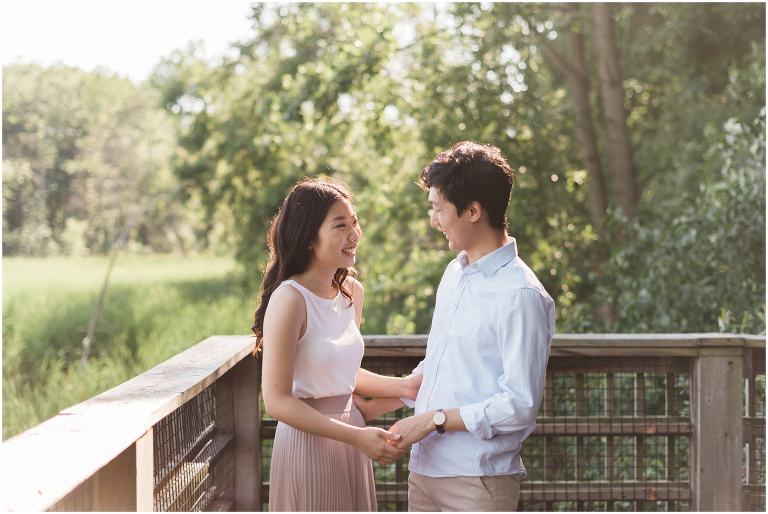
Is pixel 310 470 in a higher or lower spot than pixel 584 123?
lower

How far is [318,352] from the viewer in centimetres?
243

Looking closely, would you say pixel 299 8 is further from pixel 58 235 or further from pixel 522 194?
pixel 58 235

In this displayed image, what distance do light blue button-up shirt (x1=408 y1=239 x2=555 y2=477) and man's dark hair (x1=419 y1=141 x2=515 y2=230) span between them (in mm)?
119

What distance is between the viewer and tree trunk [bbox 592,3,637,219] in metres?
8.91

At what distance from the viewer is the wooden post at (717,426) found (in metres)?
3.41

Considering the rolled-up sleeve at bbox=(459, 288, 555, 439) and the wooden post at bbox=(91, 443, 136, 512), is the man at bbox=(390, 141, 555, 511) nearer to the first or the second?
the rolled-up sleeve at bbox=(459, 288, 555, 439)

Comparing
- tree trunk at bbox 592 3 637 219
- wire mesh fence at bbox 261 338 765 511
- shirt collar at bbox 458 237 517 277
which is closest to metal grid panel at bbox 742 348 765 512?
wire mesh fence at bbox 261 338 765 511

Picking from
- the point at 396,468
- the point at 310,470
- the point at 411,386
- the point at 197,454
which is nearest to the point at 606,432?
the point at 396,468

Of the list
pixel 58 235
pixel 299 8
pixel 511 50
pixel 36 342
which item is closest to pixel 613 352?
pixel 511 50

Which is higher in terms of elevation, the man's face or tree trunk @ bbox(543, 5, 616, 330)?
tree trunk @ bbox(543, 5, 616, 330)

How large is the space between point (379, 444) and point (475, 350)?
352 mm

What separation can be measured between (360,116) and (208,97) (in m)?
3.87

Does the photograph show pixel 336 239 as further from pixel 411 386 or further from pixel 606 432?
pixel 606 432

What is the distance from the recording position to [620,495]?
3.48 meters
